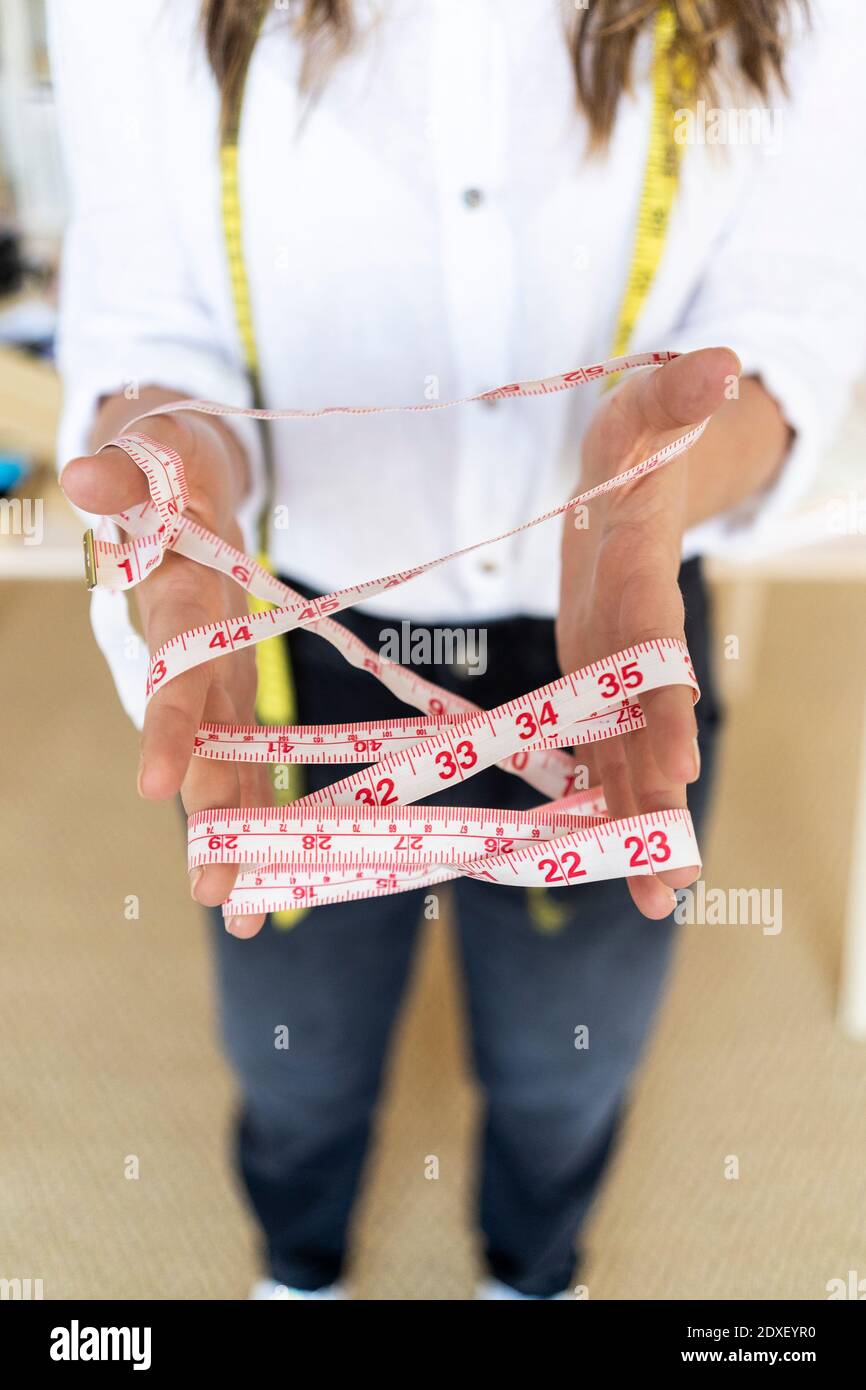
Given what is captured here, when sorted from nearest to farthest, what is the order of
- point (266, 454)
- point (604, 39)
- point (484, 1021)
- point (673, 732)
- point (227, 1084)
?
point (673, 732), point (604, 39), point (266, 454), point (484, 1021), point (227, 1084)

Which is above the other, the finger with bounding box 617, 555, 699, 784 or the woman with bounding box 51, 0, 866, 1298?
the woman with bounding box 51, 0, 866, 1298

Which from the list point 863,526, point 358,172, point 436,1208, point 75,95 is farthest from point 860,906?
point 75,95

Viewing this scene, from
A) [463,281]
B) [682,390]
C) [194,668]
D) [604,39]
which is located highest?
[604,39]

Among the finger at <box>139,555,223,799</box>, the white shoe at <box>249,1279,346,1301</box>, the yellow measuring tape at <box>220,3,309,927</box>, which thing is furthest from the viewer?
the white shoe at <box>249,1279,346,1301</box>

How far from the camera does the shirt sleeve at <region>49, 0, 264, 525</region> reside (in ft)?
2.19

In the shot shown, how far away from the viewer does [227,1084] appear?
3.55 feet

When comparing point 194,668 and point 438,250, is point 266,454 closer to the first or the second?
point 438,250

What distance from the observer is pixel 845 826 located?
5.34ft

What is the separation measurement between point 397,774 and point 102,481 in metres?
0.18

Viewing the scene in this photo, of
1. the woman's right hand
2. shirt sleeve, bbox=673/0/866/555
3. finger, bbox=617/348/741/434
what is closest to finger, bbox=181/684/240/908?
the woman's right hand

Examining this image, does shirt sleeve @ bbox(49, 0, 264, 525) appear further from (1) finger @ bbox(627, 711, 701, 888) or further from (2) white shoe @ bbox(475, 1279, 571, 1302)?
(2) white shoe @ bbox(475, 1279, 571, 1302)

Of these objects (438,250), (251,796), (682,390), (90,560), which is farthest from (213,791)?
(438,250)

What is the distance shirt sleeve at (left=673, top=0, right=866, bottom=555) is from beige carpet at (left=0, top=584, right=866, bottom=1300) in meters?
0.39

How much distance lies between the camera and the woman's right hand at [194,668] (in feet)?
1.50
